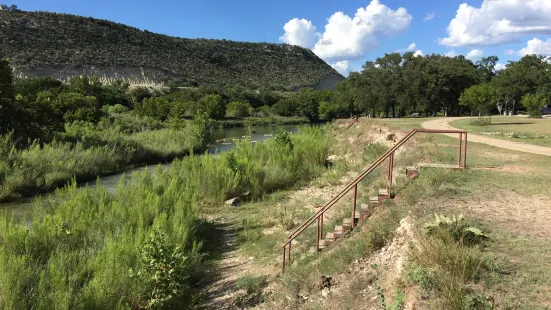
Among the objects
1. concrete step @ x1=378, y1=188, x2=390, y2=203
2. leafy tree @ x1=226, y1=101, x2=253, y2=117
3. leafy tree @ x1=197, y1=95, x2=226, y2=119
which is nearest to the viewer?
concrete step @ x1=378, y1=188, x2=390, y2=203

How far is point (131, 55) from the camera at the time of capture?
104 meters

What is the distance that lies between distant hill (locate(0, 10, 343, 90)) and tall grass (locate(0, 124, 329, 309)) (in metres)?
79.4

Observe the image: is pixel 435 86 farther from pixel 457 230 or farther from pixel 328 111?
pixel 457 230

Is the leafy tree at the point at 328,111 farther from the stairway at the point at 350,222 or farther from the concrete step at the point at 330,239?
the concrete step at the point at 330,239

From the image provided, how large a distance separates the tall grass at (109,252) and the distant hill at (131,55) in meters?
79.4

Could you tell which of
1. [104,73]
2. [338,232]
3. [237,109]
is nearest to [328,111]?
[237,109]

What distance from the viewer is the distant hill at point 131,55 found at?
84.5 meters

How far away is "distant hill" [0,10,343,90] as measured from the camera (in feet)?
277

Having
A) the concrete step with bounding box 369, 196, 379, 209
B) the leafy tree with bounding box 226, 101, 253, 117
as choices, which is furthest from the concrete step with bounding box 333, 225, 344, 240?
the leafy tree with bounding box 226, 101, 253, 117

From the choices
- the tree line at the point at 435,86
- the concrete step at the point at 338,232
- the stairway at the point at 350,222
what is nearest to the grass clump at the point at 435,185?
the stairway at the point at 350,222

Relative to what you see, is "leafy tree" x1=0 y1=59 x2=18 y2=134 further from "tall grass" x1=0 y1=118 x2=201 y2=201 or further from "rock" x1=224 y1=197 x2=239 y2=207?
"rock" x1=224 y1=197 x2=239 y2=207

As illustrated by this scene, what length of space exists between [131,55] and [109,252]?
344 ft

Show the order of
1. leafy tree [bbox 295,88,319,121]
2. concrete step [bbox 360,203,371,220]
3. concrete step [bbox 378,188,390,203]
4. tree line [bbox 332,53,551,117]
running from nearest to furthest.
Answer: concrete step [bbox 360,203,371,220]
concrete step [bbox 378,188,390,203]
tree line [bbox 332,53,551,117]
leafy tree [bbox 295,88,319,121]

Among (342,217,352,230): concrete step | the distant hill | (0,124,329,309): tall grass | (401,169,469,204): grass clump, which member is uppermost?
the distant hill
